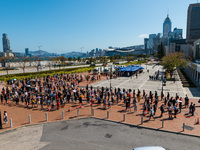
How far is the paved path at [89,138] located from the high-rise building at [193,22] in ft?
498

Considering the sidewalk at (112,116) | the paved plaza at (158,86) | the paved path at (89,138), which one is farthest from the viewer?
Result: the paved plaza at (158,86)

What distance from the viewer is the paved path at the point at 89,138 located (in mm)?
10012

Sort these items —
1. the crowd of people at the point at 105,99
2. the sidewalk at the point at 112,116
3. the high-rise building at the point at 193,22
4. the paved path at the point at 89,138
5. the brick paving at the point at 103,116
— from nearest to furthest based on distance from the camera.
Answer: the paved path at the point at 89,138 → the sidewalk at the point at 112,116 → the brick paving at the point at 103,116 → the crowd of people at the point at 105,99 → the high-rise building at the point at 193,22

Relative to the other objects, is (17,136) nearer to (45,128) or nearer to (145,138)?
(45,128)

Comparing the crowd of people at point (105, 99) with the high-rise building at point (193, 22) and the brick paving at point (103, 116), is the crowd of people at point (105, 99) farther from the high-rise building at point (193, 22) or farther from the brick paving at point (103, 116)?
the high-rise building at point (193, 22)

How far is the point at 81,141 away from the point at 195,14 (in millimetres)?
166566

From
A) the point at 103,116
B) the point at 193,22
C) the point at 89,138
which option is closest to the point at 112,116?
the point at 103,116

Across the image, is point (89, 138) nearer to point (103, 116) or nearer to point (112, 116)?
point (103, 116)

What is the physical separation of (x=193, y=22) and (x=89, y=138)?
166292 millimetres

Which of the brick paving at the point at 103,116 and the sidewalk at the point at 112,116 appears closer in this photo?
the sidewalk at the point at 112,116

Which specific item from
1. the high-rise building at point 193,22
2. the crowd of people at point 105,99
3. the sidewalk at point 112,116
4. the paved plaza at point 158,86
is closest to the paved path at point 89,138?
the sidewalk at point 112,116

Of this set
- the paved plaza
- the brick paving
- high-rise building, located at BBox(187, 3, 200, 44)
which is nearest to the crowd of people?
the brick paving

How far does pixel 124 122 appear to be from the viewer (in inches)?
535

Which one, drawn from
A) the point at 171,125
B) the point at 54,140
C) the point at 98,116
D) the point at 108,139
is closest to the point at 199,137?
the point at 171,125
